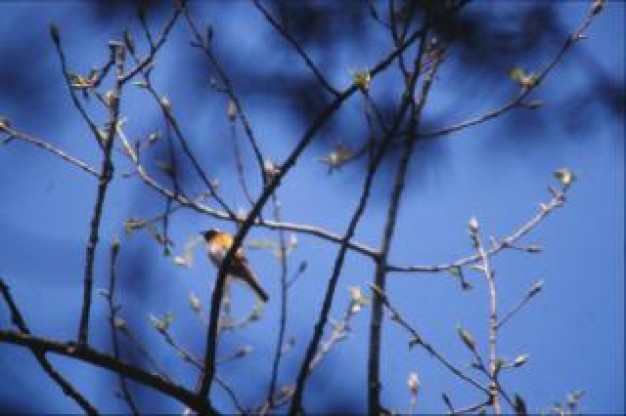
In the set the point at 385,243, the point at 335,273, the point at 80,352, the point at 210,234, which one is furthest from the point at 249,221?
the point at 210,234

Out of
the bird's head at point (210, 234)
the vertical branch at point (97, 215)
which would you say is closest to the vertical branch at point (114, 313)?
→ the vertical branch at point (97, 215)

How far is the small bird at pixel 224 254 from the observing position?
2842mm

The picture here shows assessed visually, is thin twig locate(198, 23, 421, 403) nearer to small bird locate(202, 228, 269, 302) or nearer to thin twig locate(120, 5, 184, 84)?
thin twig locate(120, 5, 184, 84)

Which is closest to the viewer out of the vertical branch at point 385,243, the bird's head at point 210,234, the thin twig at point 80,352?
the thin twig at point 80,352

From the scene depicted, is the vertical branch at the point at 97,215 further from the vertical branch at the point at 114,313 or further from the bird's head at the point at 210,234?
the bird's head at the point at 210,234

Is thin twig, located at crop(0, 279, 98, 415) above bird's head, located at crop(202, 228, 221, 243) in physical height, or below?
below

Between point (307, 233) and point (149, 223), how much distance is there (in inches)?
21.7

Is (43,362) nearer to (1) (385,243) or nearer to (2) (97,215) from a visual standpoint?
(2) (97,215)

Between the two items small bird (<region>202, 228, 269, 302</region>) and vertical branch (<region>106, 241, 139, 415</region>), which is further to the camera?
small bird (<region>202, 228, 269, 302</region>)

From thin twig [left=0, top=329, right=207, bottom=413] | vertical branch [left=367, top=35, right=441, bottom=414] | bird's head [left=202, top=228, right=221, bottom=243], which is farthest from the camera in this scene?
A: bird's head [left=202, top=228, right=221, bottom=243]

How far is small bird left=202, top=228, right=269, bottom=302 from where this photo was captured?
2.84 m

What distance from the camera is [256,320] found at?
2.63m

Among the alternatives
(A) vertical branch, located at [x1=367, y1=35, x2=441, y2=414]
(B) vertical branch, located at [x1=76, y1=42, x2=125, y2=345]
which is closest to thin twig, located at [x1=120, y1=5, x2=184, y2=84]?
(B) vertical branch, located at [x1=76, y1=42, x2=125, y2=345]

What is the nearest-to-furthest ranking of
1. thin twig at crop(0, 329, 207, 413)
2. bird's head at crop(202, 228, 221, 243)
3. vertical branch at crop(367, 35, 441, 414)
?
thin twig at crop(0, 329, 207, 413), vertical branch at crop(367, 35, 441, 414), bird's head at crop(202, 228, 221, 243)
